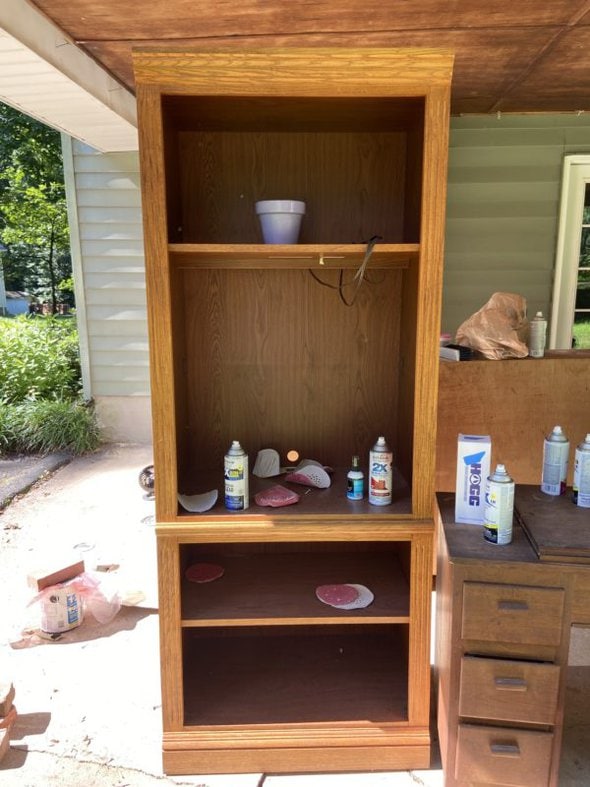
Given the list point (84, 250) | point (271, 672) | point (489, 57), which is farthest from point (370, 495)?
point (84, 250)

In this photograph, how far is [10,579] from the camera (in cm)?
308

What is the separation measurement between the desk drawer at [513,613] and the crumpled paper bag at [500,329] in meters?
1.17

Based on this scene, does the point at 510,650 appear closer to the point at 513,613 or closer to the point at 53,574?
the point at 513,613

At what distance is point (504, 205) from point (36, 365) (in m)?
4.73

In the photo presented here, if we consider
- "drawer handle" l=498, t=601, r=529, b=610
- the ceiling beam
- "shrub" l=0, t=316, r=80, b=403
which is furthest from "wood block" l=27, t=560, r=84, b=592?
"shrub" l=0, t=316, r=80, b=403

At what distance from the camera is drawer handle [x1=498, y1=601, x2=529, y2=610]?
157 centimetres

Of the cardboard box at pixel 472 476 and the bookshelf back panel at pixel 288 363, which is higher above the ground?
the bookshelf back panel at pixel 288 363

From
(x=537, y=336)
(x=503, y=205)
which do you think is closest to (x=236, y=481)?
(x=537, y=336)

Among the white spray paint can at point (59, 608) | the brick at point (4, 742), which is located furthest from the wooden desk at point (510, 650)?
the white spray paint can at point (59, 608)

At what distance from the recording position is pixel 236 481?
1773mm

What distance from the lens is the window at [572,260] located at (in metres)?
3.78

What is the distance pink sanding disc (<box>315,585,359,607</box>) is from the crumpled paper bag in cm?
119

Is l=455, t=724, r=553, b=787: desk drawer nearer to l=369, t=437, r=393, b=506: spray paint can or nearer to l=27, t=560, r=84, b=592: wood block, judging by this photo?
l=369, t=437, r=393, b=506: spray paint can

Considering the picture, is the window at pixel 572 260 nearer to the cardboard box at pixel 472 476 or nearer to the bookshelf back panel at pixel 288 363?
the bookshelf back panel at pixel 288 363
